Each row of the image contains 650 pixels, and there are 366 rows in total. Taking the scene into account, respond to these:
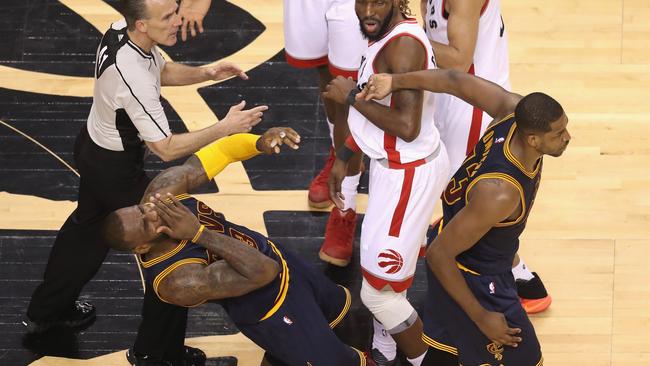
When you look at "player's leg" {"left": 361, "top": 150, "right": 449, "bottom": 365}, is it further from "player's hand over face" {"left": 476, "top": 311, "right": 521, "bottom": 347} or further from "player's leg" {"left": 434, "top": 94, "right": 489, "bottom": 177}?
"player's hand over face" {"left": 476, "top": 311, "right": 521, "bottom": 347}

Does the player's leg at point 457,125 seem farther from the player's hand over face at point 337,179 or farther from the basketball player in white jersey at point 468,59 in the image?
the player's hand over face at point 337,179

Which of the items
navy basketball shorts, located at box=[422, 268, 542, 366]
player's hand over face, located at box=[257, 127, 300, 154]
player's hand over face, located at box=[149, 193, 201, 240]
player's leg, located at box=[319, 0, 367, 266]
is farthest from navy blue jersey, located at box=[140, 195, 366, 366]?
player's leg, located at box=[319, 0, 367, 266]

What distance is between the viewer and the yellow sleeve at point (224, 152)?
14.9ft

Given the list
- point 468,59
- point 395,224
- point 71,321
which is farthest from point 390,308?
point 71,321

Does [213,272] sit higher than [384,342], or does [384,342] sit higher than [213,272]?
[213,272]

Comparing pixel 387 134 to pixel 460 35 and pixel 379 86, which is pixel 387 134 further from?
pixel 460 35

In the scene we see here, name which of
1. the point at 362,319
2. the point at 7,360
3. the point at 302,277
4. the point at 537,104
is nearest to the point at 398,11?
the point at 537,104

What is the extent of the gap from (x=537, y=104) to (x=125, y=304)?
2.37 meters

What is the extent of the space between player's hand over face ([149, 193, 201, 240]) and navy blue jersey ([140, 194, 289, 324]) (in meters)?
0.12

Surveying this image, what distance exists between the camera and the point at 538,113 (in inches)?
148

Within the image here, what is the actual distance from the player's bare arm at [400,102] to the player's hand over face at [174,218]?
0.86 metres

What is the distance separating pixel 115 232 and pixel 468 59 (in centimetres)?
165

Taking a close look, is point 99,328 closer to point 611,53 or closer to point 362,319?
point 362,319

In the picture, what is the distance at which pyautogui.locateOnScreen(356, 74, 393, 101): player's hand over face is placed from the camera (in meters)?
4.22
